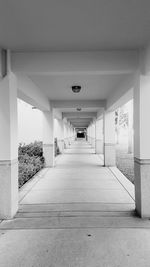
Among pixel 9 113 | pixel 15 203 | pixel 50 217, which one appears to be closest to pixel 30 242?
pixel 50 217

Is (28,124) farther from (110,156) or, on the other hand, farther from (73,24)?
(73,24)

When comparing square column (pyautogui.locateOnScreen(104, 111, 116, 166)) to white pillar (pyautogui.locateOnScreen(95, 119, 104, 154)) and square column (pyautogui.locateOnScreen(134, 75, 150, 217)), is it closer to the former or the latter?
white pillar (pyautogui.locateOnScreen(95, 119, 104, 154))

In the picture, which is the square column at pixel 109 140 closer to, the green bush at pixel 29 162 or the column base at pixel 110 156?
the column base at pixel 110 156

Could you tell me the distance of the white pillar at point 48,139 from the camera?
9.86 meters

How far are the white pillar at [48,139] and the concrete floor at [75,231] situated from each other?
401cm

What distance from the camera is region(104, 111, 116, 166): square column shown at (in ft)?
32.9

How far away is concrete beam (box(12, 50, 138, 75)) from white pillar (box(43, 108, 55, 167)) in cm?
579

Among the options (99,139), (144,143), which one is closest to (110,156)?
(99,139)

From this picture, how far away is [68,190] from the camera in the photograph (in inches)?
231

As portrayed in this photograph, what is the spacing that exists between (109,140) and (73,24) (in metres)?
7.71

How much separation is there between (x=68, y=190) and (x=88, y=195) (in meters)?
0.70

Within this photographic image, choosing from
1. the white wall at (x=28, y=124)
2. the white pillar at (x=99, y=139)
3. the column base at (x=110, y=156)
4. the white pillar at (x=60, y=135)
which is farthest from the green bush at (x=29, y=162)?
the white pillar at (x=99, y=139)

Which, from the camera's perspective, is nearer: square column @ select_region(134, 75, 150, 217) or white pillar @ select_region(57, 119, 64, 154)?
square column @ select_region(134, 75, 150, 217)

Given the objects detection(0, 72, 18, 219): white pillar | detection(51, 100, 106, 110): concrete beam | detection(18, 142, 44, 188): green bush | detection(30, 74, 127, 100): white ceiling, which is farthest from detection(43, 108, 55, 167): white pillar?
detection(0, 72, 18, 219): white pillar
